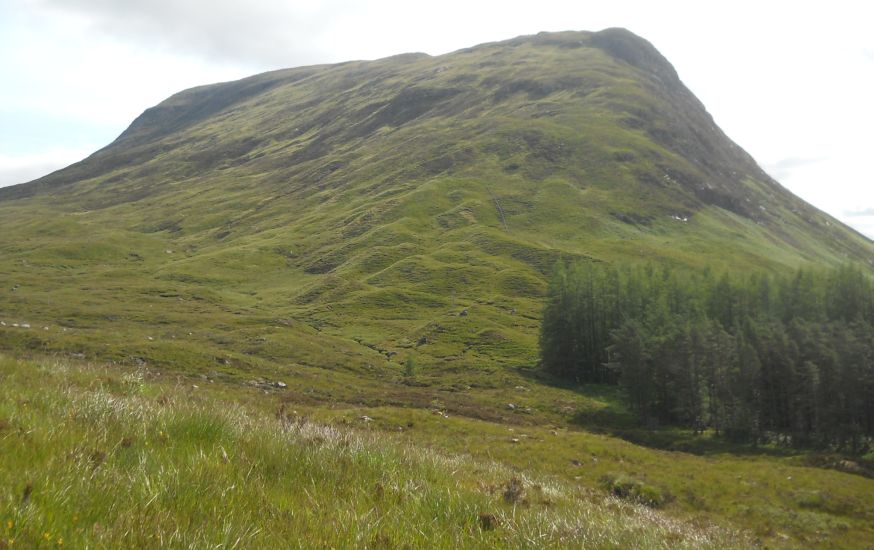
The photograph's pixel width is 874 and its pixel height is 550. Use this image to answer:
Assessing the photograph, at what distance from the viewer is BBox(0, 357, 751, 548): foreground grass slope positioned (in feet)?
13.5

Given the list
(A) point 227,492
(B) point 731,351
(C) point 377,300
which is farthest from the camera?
(C) point 377,300

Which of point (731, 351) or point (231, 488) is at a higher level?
point (231, 488)

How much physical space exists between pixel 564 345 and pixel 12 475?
92.2 meters

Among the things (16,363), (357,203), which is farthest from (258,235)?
(16,363)

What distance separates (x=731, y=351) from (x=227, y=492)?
73.4m

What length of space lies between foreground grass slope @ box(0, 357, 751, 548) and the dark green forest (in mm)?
64377

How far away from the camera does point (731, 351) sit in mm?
67562

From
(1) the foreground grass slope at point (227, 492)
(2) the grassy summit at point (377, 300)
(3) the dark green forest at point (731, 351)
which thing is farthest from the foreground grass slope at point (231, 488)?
(3) the dark green forest at point (731, 351)

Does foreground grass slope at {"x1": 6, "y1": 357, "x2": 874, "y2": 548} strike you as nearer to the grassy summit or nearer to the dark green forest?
the grassy summit

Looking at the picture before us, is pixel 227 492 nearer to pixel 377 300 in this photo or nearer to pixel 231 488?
pixel 231 488

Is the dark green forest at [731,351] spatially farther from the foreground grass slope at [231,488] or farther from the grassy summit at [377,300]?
the foreground grass slope at [231,488]

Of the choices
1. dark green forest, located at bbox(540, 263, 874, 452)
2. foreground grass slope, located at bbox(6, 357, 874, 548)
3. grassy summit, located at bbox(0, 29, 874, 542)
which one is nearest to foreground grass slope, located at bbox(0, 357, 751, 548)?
foreground grass slope, located at bbox(6, 357, 874, 548)

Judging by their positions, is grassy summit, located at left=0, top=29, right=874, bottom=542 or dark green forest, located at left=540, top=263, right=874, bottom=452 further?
dark green forest, located at left=540, top=263, right=874, bottom=452

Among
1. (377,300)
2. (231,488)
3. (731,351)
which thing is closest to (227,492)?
(231,488)
